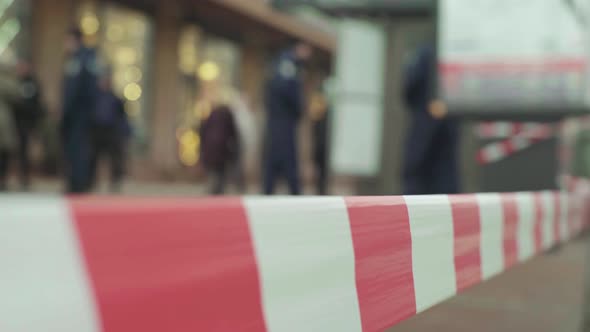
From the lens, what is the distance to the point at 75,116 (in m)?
7.25

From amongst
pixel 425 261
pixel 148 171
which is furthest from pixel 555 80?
pixel 148 171

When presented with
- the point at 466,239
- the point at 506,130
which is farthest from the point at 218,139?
the point at 466,239

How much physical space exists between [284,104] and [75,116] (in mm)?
1975

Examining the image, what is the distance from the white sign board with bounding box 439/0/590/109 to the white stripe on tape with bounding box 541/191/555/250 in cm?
242

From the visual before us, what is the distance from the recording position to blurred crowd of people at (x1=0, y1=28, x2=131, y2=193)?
7.21 m

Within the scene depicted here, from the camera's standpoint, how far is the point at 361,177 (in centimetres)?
980

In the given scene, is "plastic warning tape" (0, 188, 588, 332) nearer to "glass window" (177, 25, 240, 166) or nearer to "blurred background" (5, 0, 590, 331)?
"blurred background" (5, 0, 590, 331)

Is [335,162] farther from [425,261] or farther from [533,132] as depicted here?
[425,261]

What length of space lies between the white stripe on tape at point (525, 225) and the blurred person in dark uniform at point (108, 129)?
5.14 m

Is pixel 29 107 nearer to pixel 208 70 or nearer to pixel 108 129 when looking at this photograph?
pixel 108 129

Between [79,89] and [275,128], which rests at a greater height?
[79,89]

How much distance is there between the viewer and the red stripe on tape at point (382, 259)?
131 centimetres

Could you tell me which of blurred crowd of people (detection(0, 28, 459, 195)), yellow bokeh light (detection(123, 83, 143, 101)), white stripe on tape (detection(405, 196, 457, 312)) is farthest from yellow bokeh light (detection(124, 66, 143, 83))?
white stripe on tape (detection(405, 196, 457, 312))

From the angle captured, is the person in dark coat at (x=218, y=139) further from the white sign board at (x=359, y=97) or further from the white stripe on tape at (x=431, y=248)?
the white stripe on tape at (x=431, y=248)
